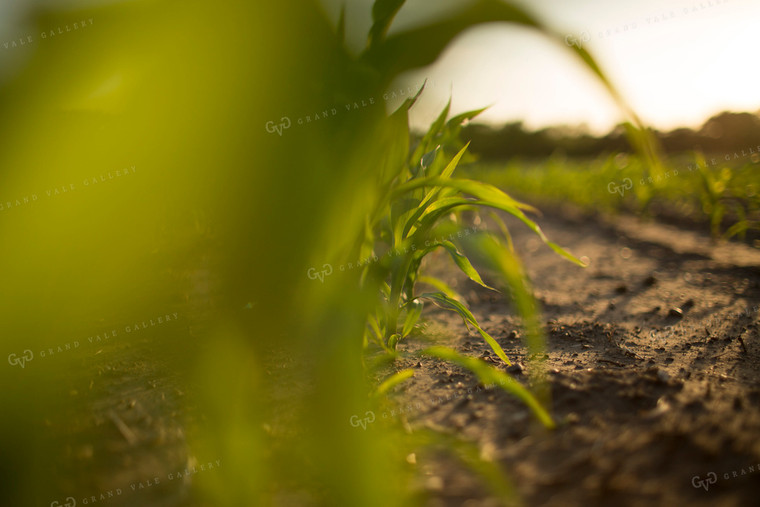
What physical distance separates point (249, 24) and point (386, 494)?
72 cm

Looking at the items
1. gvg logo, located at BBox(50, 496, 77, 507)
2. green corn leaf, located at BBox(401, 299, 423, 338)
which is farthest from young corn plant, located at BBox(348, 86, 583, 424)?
gvg logo, located at BBox(50, 496, 77, 507)

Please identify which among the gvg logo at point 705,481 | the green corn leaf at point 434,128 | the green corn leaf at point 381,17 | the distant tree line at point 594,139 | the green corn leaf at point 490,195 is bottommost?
the distant tree line at point 594,139

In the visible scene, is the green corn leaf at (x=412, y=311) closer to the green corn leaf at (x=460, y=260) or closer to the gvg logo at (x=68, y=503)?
the green corn leaf at (x=460, y=260)

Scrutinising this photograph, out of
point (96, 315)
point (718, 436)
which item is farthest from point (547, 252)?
point (96, 315)

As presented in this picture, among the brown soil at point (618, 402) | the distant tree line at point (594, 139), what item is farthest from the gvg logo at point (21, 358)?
the distant tree line at point (594, 139)

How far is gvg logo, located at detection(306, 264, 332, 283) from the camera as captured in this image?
2.33 feet

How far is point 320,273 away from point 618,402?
1.80 ft

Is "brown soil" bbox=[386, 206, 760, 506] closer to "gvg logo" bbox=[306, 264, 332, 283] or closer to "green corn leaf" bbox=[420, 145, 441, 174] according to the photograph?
"gvg logo" bbox=[306, 264, 332, 283]

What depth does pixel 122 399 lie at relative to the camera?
2.34 ft

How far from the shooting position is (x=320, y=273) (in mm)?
717

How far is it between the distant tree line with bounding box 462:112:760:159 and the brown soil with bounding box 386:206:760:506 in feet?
30.0

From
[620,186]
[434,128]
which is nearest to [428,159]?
[434,128]

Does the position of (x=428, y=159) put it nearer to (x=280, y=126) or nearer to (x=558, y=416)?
(x=280, y=126)

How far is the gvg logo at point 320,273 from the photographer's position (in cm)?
71
